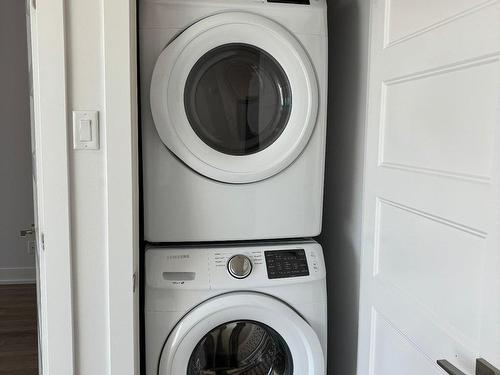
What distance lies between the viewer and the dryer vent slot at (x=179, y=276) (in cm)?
151

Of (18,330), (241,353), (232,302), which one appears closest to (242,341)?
(241,353)

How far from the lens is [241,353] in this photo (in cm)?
172

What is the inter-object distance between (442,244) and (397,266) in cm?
24

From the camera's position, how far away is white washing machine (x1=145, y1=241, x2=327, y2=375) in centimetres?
149

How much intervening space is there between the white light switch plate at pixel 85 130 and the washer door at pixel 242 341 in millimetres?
607

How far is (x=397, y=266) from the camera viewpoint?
1.29 m

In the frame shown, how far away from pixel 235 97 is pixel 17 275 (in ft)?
9.66

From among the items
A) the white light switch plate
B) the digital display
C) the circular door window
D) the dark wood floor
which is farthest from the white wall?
the dark wood floor

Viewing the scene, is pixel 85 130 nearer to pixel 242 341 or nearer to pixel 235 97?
pixel 235 97

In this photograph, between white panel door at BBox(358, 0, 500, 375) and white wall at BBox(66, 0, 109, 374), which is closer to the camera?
white panel door at BBox(358, 0, 500, 375)

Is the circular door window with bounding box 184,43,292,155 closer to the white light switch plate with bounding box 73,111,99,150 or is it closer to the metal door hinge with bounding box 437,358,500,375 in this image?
the white light switch plate with bounding box 73,111,99,150

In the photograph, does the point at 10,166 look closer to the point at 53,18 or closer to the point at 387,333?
the point at 53,18

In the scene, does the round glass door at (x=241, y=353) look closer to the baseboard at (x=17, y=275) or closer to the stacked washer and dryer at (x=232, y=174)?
the stacked washer and dryer at (x=232, y=174)

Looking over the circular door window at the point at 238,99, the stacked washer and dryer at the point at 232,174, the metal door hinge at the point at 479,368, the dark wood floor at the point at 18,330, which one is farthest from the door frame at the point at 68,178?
the dark wood floor at the point at 18,330
